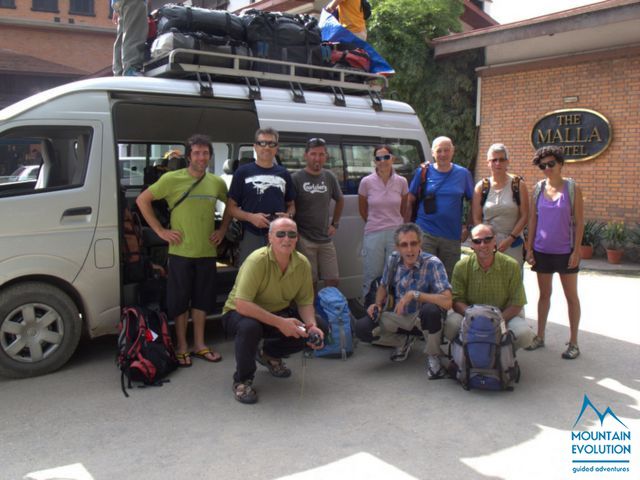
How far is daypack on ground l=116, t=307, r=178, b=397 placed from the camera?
4.32 metres

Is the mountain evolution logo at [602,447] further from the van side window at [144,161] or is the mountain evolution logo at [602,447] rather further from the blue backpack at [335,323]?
the van side window at [144,161]

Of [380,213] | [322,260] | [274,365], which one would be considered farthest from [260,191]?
[274,365]

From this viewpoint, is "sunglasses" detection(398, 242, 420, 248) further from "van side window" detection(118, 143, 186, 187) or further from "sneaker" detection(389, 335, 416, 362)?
"van side window" detection(118, 143, 186, 187)

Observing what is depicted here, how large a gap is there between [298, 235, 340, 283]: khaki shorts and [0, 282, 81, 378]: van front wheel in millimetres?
2025

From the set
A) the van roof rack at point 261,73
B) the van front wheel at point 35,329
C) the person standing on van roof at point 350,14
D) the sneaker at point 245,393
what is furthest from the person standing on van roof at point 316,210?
the person standing on van roof at point 350,14

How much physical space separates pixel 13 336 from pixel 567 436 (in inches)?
156

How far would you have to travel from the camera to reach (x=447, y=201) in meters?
5.41

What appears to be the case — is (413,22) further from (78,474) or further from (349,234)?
(78,474)

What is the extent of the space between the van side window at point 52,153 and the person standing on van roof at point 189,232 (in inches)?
22.1

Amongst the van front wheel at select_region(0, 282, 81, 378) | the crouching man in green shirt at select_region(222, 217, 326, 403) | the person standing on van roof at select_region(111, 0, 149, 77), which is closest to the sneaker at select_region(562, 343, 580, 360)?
the crouching man in green shirt at select_region(222, 217, 326, 403)

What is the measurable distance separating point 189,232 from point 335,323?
1.46 meters

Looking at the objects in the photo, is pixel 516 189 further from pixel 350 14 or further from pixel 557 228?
pixel 350 14

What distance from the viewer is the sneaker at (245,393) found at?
4.06 m

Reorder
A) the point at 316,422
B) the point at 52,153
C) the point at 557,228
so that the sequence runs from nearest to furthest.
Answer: the point at 316,422, the point at 52,153, the point at 557,228
